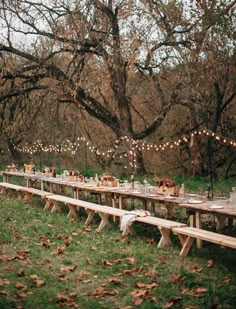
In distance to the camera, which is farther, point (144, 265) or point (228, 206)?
point (228, 206)

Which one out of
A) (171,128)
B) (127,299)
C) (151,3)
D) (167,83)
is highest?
(151,3)

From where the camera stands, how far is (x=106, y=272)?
Answer: 22.1ft

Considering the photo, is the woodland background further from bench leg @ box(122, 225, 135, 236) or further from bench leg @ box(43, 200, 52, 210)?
bench leg @ box(122, 225, 135, 236)

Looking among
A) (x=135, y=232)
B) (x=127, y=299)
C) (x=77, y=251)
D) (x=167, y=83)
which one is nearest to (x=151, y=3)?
(x=167, y=83)

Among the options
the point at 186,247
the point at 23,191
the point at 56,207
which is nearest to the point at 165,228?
the point at 186,247

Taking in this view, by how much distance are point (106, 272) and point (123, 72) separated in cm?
1257

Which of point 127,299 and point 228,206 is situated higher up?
point 228,206

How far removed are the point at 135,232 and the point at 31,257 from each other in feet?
8.01

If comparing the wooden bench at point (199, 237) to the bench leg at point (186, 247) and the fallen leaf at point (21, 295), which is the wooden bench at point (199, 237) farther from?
the fallen leaf at point (21, 295)

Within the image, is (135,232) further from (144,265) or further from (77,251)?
(144,265)

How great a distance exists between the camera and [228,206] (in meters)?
8.17

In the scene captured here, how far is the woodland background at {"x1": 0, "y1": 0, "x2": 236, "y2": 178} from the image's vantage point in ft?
53.4

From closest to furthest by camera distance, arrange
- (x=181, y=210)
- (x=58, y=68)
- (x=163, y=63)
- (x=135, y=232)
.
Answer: (x=135, y=232)
(x=181, y=210)
(x=58, y=68)
(x=163, y=63)

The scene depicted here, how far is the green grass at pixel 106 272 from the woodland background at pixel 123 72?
6.41 m
